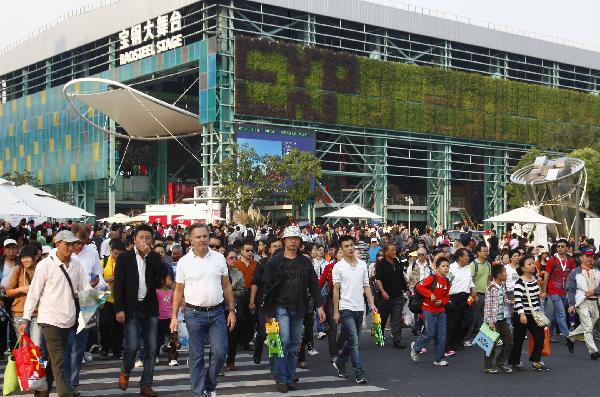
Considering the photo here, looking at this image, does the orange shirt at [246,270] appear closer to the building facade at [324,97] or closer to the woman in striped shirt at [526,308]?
the woman in striped shirt at [526,308]

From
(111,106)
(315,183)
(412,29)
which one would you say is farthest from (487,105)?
(111,106)

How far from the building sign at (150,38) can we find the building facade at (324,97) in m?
0.14

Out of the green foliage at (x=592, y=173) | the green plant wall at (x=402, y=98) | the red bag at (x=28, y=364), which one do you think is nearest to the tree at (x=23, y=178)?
the green plant wall at (x=402, y=98)

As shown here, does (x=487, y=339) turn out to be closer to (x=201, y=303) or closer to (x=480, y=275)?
(x=480, y=275)

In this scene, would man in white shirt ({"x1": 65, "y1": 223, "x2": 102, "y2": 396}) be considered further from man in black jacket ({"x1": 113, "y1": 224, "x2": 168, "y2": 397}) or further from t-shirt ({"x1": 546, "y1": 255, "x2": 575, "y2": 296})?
t-shirt ({"x1": 546, "y1": 255, "x2": 575, "y2": 296})

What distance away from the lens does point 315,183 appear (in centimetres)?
5275

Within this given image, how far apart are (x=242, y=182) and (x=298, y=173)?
139 inches

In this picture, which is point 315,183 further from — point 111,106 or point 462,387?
point 462,387

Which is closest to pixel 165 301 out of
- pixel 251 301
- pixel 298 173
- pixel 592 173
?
pixel 251 301

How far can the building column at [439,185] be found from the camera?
2359 inches

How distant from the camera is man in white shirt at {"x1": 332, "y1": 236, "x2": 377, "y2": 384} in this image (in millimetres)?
9859

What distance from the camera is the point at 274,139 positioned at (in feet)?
170

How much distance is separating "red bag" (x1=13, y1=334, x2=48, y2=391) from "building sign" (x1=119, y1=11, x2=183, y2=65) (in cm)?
4686

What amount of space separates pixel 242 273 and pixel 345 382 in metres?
2.47
